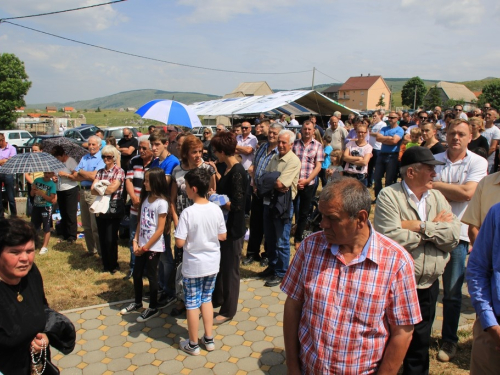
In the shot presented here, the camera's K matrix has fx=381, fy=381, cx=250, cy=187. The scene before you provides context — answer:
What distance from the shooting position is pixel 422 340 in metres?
2.81

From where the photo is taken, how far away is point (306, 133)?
20.0 ft

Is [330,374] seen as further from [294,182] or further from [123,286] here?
[123,286]

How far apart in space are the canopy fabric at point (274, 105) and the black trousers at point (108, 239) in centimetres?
965

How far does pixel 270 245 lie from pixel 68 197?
152 inches

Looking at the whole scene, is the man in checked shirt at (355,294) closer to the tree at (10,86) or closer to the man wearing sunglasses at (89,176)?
the man wearing sunglasses at (89,176)

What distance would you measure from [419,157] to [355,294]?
53.7 inches

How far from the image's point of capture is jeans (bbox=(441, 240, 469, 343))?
3301 millimetres

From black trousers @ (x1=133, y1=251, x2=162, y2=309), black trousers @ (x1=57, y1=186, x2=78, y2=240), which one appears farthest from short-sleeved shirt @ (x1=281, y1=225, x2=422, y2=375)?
black trousers @ (x1=57, y1=186, x2=78, y2=240)

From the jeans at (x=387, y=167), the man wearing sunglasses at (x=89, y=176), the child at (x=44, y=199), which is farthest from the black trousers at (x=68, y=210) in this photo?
the jeans at (x=387, y=167)

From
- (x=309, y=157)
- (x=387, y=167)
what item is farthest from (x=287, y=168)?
(x=387, y=167)

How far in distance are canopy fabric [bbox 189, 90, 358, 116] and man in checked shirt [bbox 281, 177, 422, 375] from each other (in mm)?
12547

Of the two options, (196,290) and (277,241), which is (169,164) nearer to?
(277,241)

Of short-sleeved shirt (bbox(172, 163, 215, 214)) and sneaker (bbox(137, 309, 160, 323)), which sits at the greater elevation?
short-sleeved shirt (bbox(172, 163, 215, 214))

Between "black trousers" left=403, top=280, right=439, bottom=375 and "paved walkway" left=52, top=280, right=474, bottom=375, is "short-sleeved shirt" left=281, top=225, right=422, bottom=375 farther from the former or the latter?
"paved walkway" left=52, top=280, right=474, bottom=375
